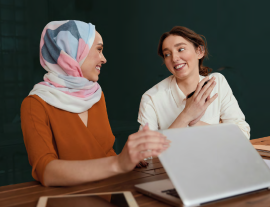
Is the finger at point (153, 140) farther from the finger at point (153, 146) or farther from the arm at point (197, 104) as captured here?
the arm at point (197, 104)

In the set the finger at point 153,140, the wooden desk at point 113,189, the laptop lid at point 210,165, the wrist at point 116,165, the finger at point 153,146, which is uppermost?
the finger at point 153,140

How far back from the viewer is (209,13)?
3.76m

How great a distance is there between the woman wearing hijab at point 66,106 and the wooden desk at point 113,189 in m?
0.07

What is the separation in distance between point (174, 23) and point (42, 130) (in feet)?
11.3

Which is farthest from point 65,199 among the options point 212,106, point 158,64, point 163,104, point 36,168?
point 158,64

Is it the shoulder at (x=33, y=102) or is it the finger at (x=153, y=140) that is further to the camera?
the shoulder at (x=33, y=102)

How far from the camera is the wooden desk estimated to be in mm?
666

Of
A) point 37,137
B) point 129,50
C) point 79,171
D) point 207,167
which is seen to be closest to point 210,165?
point 207,167

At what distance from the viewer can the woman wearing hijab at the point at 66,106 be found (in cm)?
97

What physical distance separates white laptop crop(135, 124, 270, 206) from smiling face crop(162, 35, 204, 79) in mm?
879

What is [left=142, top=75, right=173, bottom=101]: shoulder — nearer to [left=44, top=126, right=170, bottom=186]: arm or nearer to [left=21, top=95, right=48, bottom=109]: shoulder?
[left=21, top=95, right=48, bottom=109]: shoulder

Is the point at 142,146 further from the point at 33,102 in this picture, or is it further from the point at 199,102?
the point at 199,102

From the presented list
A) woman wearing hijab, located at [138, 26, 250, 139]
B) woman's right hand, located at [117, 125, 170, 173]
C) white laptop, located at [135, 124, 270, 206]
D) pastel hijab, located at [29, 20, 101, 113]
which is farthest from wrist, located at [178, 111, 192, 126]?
woman's right hand, located at [117, 125, 170, 173]

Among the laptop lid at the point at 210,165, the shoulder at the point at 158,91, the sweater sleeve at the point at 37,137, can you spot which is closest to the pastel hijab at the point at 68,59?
the sweater sleeve at the point at 37,137
